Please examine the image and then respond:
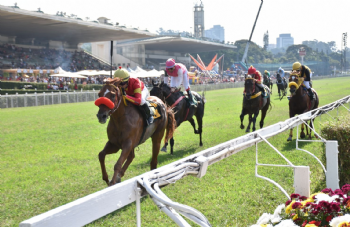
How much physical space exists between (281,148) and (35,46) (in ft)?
137

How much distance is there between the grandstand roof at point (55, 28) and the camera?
3353cm

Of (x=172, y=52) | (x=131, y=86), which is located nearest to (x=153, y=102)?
(x=131, y=86)

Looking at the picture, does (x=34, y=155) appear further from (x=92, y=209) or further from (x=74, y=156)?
(x=92, y=209)

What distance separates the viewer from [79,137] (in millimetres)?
10711

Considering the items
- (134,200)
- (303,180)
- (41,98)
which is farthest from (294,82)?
(41,98)

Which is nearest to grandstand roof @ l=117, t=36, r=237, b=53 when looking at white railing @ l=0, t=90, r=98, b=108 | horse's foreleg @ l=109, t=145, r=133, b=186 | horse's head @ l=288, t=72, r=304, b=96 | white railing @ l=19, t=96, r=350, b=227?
white railing @ l=0, t=90, r=98, b=108

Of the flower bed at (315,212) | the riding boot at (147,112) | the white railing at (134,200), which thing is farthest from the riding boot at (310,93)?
the white railing at (134,200)

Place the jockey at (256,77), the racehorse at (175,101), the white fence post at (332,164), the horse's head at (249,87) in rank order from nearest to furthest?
1. the white fence post at (332,164)
2. the racehorse at (175,101)
3. the horse's head at (249,87)
4. the jockey at (256,77)

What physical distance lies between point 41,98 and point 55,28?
19.8 meters

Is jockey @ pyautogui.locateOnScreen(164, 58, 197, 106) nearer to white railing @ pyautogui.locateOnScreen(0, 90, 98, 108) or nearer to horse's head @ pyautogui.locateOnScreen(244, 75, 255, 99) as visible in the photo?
horse's head @ pyautogui.locateOnScreen(244, 75, 255, 99)

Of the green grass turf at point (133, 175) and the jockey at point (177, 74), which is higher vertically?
the jockey at point (177, 74)

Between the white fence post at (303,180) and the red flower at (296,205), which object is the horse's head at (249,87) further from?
the red flower at (296,205)

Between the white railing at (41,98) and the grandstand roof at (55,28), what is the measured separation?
469 inches

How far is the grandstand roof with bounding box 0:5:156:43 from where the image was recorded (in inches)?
1320
